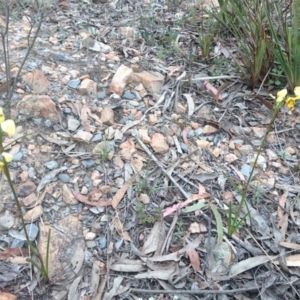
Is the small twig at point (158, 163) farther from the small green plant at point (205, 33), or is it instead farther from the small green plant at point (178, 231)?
the small green plant at point (205, 33)

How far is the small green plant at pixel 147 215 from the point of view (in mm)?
1644

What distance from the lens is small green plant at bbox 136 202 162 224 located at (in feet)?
5.39

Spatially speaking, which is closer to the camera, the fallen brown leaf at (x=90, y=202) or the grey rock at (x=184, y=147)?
the fallen brown leaf at (x=90, y=202)

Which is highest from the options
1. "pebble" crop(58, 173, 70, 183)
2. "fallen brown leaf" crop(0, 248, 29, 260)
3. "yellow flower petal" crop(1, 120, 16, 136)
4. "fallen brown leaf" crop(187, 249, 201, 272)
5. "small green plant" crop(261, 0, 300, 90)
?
"yellow flower petal" crop(1, 120, 16, 136)

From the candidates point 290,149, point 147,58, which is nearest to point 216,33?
point 147,58

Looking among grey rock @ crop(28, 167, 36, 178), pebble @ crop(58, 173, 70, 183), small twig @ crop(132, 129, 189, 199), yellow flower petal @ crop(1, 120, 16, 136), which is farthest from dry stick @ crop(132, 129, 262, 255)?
yellow flower petal @ crop(1, 120, 16, 136)

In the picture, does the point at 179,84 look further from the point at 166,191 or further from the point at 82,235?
the point at 82,235

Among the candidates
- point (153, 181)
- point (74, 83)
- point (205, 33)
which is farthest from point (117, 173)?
point (205, 33)

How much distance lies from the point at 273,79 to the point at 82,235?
4.12ft

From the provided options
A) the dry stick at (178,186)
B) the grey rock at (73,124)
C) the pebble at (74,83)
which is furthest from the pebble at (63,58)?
the dry stick at (178,186)

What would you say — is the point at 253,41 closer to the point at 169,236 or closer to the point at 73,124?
the point at 73,124

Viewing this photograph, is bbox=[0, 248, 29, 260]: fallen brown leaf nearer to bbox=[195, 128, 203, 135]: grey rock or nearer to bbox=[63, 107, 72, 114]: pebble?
bbox=[63, 107, 72, 114]: pebble

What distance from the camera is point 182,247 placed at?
1.60 m

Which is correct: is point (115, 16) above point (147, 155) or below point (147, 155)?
above
